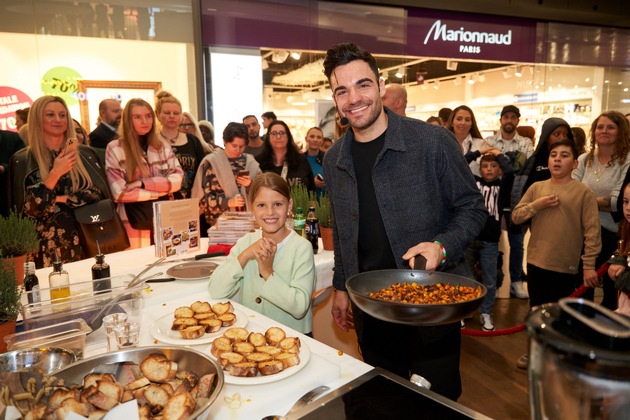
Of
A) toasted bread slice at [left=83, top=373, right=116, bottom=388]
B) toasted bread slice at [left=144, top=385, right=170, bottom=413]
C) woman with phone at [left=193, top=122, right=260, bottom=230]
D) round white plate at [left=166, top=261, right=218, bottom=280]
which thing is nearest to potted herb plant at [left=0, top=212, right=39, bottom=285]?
round white plate at [left=166, top=261, right=218, bottom=280]

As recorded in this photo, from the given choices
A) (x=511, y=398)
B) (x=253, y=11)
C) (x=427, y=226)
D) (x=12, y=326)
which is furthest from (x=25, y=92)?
(x=511, y=398)

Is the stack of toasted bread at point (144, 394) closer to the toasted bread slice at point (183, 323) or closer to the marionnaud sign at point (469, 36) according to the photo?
the toasted bread slice at point (183, 323)

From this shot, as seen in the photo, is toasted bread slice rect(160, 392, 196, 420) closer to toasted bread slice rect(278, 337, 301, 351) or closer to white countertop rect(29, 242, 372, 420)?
white countertop rect(29, 242, 372, 420)

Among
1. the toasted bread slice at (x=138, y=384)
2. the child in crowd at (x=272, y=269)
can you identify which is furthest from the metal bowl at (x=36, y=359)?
the child in crowd at (x=272, y=269)

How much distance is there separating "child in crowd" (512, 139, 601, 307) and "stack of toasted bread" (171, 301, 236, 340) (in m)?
2.70

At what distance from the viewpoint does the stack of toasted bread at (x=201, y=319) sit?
4.51ft

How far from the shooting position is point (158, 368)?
3.19 ft

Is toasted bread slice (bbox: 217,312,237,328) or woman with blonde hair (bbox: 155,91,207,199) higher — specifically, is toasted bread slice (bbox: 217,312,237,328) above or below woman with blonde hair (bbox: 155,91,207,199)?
below

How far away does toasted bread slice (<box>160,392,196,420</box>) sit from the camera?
0.80 metres

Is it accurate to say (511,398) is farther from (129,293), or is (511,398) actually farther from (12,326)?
(12,326)

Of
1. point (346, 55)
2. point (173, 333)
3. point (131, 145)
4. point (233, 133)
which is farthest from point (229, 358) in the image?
point (233, 133)

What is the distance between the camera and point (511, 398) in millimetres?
2824

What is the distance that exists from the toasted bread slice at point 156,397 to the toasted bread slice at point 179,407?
4cm

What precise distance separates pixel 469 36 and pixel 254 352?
25.5ft
